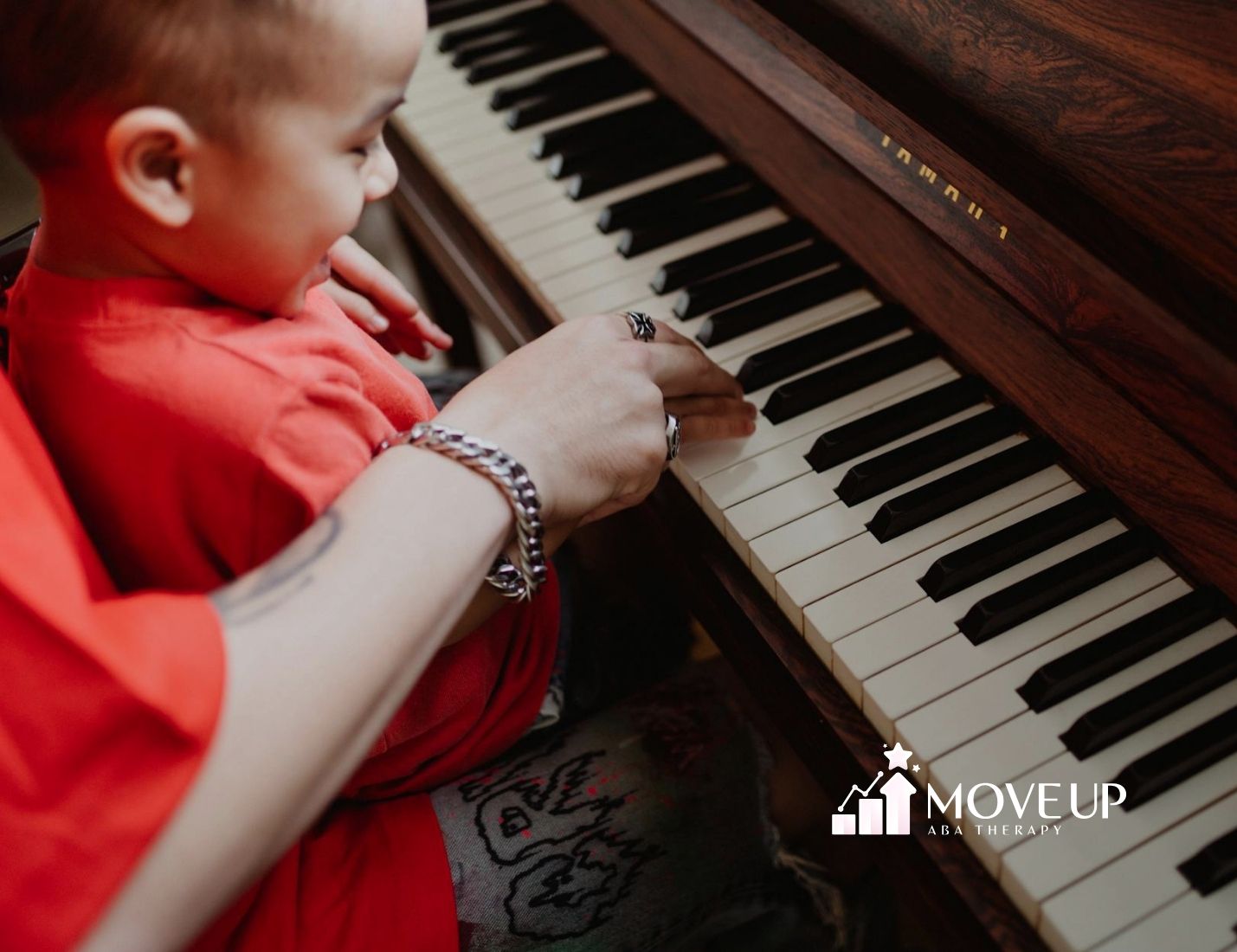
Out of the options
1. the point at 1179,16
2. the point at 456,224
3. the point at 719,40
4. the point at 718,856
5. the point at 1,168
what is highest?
the point at 1,168

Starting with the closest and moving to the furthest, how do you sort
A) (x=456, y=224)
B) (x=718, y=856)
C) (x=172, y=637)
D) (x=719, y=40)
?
1. (x=172, y=637)
2. (x=718, y=856)
3. (x=719, y=40)
4. (x=456, y=224)

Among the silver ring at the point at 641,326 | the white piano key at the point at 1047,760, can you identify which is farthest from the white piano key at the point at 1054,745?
the silver ring at the point at 641,326

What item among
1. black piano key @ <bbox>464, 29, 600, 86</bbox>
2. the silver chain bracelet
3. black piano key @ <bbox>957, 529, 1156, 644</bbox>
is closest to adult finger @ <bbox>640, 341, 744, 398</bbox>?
the silver chain bracelet

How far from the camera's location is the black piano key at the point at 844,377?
3.64 feet

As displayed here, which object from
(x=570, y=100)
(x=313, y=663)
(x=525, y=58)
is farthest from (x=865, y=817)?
(x=525, y=58)

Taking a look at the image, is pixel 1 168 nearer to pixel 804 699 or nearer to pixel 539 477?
pixel 539 477

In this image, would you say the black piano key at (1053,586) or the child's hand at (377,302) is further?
the child's hand at (377,302)

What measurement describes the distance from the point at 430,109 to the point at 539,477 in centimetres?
94

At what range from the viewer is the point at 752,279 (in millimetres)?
1237

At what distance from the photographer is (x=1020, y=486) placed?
1.02 meters

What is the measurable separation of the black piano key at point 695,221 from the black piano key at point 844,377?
0.28m

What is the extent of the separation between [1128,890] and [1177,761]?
0.11m

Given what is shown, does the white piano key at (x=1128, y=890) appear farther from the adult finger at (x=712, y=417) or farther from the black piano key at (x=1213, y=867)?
the adult finger at (x=712, y=417)

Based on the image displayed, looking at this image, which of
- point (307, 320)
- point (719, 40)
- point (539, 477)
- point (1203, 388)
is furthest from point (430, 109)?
point (1203, 388)
